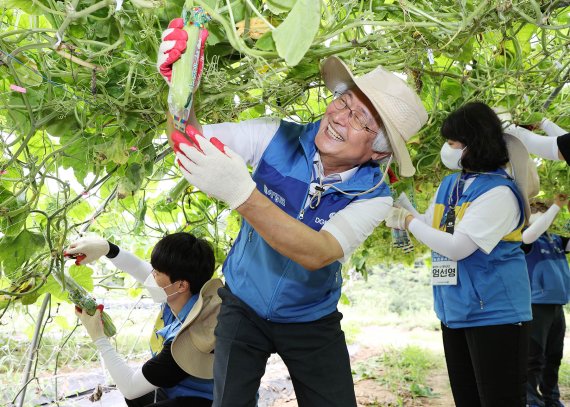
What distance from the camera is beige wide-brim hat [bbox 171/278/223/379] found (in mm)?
1517

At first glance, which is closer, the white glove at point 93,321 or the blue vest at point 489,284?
the white glove at point 93,321

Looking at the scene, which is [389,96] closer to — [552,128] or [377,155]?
[377,155]

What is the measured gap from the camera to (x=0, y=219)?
1.25 m

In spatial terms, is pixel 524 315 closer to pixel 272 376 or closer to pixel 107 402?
pixel 107 402

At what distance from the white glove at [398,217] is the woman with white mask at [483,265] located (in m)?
0.09

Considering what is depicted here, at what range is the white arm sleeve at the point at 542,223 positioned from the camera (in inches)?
104

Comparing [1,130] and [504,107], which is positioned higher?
[504,107]

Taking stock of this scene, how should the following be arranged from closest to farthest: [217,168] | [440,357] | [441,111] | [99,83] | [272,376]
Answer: [217,168], [99,83], [441,111], [272,376], [440,357]

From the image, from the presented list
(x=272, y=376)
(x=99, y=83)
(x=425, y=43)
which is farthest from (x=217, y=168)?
(x=272, y=376)

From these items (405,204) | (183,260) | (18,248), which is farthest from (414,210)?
(18,248)

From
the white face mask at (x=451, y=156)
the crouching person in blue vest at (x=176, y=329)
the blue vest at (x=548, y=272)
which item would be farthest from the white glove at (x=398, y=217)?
the blue vest at (x=548, y=272)

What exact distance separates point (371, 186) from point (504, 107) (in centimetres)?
88

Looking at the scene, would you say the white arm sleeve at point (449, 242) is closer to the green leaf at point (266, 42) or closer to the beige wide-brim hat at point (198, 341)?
the beige wide-brim hat at point (198, 341)

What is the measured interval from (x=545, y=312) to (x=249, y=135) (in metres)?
2.43
